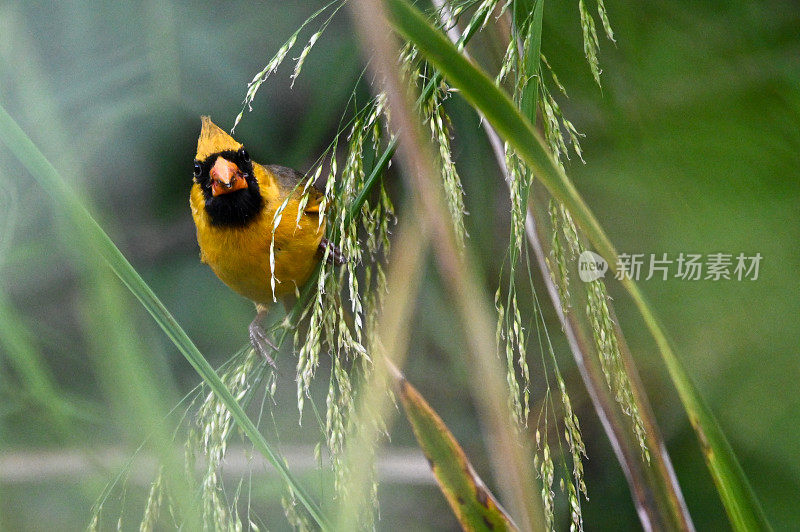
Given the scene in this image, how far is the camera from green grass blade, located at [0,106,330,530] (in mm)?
530

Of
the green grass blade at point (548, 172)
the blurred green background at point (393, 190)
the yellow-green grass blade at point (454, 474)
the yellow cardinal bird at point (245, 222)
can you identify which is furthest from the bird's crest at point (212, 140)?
the green grass blade at point (548, 172)

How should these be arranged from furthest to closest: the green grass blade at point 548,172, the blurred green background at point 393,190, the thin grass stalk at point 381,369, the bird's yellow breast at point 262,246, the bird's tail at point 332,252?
1. the bird's yellow breast at point 262,246
2. the blurred green background at point 393,190
3. the bird's tail at point 332,252
4. the thin grass stalk at point 381,369
5. the green grass blade at point 548,172

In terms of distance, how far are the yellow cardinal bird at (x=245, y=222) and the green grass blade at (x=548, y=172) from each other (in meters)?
0.66

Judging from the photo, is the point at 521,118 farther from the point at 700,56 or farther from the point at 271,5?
the point at 271,5

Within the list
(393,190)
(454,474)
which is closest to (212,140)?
(393,190)

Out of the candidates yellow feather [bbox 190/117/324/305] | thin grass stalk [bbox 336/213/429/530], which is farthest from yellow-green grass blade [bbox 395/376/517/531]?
yellow feather [bbox 190/117/324/305]

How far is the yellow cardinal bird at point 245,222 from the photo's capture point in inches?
43.8

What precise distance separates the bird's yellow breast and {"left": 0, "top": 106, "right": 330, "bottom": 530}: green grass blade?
1.67ft

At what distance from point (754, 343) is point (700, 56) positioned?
45 cm

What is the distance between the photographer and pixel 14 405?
3.65 feet

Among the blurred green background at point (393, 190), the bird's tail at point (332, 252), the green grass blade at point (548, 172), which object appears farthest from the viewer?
the blurred green background at point (393, 190)

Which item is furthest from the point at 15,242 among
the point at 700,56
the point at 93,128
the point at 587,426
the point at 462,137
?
the point at 700,56

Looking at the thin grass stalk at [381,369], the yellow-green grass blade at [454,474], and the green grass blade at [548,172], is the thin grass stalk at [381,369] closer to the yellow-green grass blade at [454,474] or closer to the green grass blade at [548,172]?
the yellow-green grass blade at [454,474]

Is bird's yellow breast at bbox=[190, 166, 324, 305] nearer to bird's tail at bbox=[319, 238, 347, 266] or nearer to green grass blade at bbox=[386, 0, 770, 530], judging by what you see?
bird's tail at bbox=[319, 238, 347, 266]
